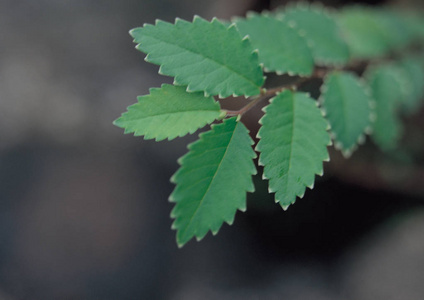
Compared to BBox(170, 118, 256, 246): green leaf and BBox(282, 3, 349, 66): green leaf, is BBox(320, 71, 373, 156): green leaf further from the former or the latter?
BBox(170, 118, 256, 246): green leaf

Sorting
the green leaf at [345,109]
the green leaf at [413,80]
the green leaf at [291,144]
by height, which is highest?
the green leaf at [291,144]

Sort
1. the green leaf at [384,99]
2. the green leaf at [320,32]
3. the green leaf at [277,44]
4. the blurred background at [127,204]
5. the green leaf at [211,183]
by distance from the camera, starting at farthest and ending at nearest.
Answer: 1. the blurred background at [127,204]
2. the green leaf at [384,99]
3. the green leaf at [320,32]
4. the green leaf at [277,44]
5. the green leaf at [211,183]

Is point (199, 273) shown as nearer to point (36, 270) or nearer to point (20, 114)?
point (36, 270)

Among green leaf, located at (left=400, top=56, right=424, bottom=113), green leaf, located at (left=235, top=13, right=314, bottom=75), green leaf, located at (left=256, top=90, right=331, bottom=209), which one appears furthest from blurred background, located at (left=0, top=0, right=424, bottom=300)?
green leaf, located at (left=256, top=90, right=331, bottom=209)

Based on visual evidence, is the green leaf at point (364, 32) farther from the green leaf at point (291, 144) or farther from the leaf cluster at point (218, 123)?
the green leaf at point (291, 144)

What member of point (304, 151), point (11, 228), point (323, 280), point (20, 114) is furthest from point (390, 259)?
point (20, 114)

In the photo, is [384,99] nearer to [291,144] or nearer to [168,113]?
[291,144]

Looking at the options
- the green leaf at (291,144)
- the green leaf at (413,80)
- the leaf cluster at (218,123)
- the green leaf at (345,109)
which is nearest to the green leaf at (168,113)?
the leaf cluster at (218,123)
